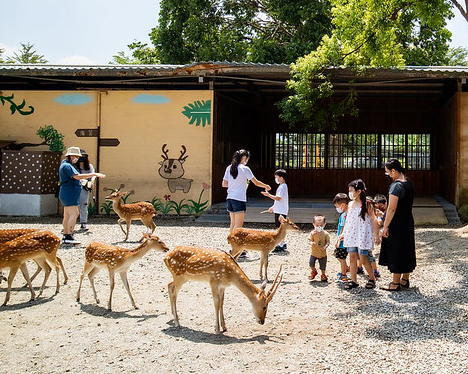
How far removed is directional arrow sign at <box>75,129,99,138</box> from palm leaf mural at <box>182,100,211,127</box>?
2.90 m

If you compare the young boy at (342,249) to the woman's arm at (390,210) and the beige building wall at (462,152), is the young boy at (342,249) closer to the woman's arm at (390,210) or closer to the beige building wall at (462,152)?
the woman's arm at (390,210)

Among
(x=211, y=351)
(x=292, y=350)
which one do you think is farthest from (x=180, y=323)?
(x=292, y=350)

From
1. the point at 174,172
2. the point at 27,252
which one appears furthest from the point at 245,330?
the point at 174,172

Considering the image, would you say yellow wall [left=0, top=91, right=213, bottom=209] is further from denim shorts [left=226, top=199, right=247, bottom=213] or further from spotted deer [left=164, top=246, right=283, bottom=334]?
spotted deer [left=164, top=246, right=283, bottom=334]

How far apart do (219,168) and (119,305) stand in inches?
378

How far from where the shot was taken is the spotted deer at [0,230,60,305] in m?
6.30

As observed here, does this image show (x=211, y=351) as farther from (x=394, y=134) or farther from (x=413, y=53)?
(x=413, y=53)

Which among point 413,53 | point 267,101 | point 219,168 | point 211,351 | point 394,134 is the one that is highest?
point 413,53

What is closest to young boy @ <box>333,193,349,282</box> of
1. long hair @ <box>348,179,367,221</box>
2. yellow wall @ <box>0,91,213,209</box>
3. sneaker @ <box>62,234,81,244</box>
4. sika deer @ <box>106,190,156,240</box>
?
long hair @ <box>348,179,367,221</box>

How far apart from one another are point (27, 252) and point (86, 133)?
9.38m

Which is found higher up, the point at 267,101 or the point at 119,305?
the point at 267,101

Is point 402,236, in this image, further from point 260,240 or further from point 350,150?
point 350,150

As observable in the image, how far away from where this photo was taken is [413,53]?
72.9ft

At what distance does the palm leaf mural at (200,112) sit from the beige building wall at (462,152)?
7.08m
